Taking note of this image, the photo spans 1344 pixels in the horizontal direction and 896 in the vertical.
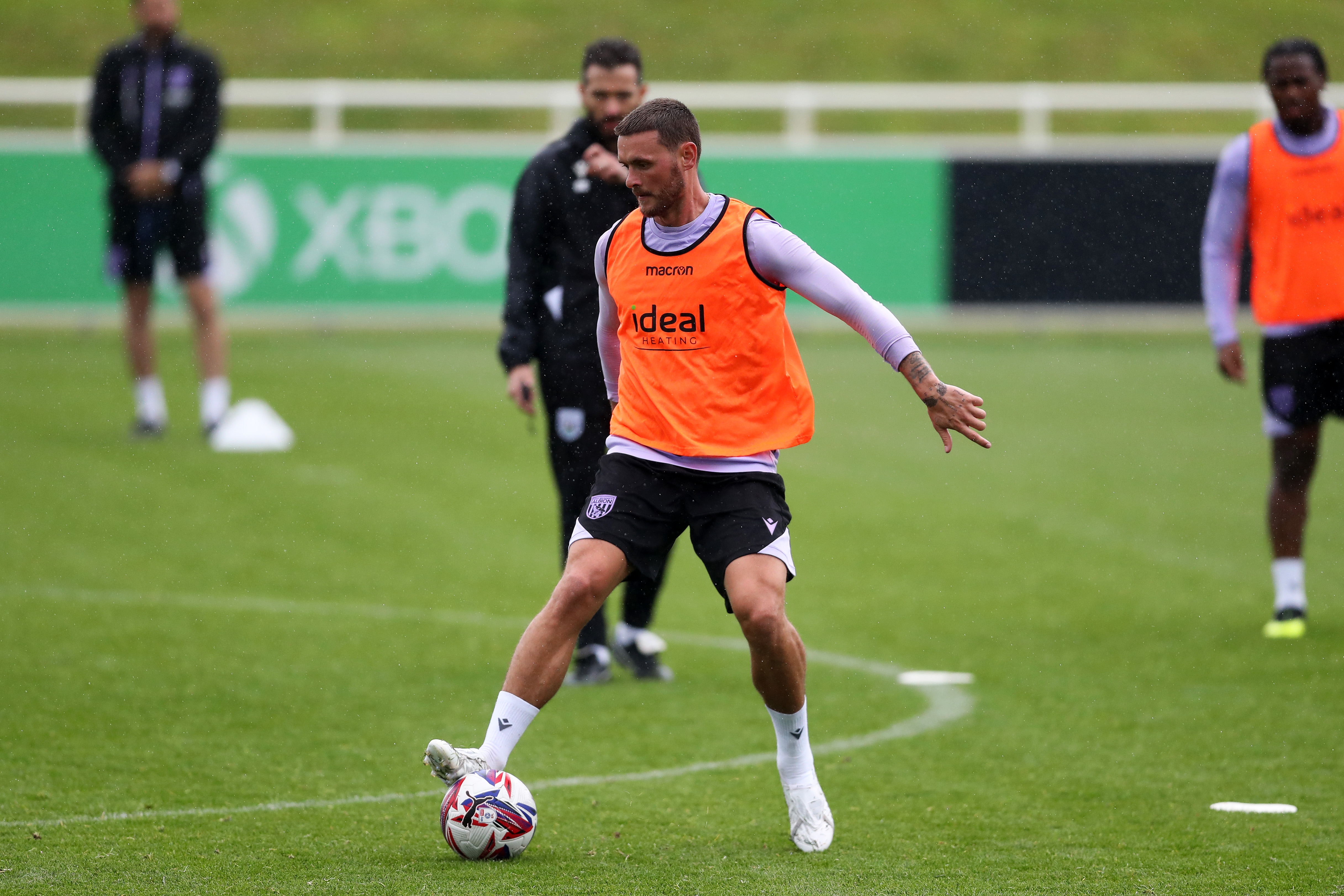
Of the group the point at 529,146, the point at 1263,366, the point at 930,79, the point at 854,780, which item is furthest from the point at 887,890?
the point at 930,79

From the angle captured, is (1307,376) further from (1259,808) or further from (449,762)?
(449,762)

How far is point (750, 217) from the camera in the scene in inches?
195

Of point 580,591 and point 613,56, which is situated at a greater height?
point 613,56

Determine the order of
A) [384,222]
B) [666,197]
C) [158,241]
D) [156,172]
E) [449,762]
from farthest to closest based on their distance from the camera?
[384,222], [158,241], [156,172], [666,197], [449,762]

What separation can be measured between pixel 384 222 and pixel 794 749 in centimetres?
1375

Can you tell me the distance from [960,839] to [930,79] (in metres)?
30.0

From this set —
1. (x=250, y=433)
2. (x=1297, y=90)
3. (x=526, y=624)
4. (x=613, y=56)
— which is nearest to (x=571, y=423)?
(x=613, y=56)

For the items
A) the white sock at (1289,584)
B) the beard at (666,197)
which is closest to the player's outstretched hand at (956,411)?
the beard at (666,197)

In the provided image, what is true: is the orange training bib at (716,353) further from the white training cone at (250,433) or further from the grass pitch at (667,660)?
the white training cone at (250,433)

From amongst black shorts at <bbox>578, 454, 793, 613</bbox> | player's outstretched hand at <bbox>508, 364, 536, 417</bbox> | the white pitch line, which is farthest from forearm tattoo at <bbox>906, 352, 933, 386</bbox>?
player's outstretched hand at <bbox>508, 364, 536, 417</bbox>

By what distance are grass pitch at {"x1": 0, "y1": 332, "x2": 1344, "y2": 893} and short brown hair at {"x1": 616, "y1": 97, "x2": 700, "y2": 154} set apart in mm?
1851

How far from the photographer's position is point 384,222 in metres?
18.0

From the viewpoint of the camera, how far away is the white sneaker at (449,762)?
4.56 m

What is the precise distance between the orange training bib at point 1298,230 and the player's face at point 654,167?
371 centimetres
